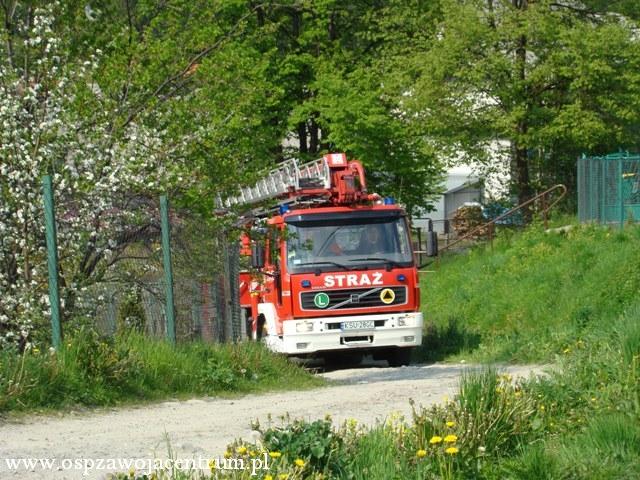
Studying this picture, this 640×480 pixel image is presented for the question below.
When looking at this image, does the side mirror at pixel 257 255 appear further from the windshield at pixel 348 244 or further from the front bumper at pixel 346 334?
the front bumper at pixel 346 334

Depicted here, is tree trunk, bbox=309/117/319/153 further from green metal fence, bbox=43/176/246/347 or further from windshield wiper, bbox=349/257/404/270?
green metal fence, bbox=43/176/246/347

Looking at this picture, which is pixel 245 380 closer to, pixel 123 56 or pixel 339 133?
pixel 123 56

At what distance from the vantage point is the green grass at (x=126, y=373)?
11.5 meters

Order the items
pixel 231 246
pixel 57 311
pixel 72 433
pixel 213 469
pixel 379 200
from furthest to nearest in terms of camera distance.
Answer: pixel 379 200 < pixel 231 246 < pixel 57 311 < pixel 72 433 < pixel 213 469

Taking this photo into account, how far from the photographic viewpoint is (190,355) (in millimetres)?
14195

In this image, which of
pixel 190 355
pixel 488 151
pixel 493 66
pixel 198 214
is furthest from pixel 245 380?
pixel 488 151

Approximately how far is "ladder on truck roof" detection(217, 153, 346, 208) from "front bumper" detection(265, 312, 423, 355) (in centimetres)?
233

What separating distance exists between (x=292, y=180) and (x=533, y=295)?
5183 millimetres

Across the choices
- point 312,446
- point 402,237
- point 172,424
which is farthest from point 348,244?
point 312,446

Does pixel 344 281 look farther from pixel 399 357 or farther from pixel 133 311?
pixel 133 311

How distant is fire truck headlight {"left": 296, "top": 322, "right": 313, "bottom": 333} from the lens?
19672 mm

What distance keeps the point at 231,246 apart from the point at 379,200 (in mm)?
3500

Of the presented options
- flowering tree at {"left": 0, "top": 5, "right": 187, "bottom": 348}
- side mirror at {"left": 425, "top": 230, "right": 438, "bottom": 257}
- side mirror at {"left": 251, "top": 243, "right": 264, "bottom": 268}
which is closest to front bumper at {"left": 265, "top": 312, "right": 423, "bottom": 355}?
side mirror at {"left": 251, "top": 243, "right": 264, "bottom": 268}

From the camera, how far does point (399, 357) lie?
68.0 ft
